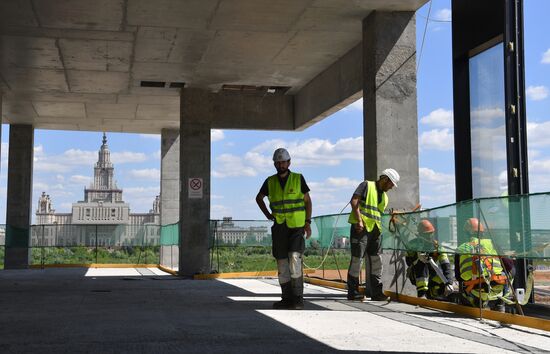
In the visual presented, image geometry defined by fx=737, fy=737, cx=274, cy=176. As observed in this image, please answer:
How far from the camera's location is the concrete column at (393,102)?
42.2ft

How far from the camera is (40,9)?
13.4 m

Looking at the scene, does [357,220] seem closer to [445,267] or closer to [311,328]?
[445,267]

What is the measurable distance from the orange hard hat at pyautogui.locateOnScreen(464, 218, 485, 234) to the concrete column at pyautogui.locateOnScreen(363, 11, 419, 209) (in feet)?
11.3

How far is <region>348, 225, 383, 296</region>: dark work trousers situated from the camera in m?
11.3

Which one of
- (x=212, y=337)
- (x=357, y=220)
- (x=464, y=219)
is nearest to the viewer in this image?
(x=212, y=337)

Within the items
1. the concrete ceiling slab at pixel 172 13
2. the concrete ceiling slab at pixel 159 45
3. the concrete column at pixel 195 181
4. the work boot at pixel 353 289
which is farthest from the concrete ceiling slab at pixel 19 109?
the work boot at pixel 353 289

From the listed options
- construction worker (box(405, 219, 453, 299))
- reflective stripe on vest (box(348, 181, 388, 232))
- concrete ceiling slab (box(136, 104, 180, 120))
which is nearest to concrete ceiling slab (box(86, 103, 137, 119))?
concrete ceiling slab (box(136, 104, 180, 120))

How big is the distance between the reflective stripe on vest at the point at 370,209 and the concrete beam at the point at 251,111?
11.1 metres

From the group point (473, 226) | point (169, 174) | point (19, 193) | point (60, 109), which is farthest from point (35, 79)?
point (473, 226)

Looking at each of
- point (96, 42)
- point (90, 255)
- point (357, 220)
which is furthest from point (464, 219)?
point (90, 255)

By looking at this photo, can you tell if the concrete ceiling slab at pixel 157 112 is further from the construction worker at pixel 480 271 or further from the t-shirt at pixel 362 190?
the construction worker at pixel 480 271

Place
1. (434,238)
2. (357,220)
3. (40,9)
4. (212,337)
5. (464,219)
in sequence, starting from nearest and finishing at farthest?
(212,337) < (464,219) < (434,238) < (357,220) < (40,9)

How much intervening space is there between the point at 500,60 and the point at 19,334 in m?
7.92

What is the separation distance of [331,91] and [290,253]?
30.8ft
